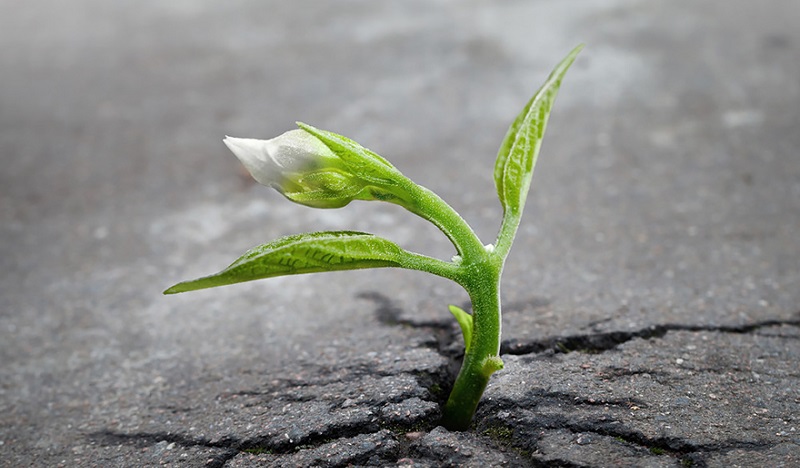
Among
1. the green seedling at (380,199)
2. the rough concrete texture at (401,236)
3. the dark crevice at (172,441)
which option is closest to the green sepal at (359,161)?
the green seedling at (380,199)

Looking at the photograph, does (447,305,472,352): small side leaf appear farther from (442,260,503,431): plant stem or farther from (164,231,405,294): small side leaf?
(164,231,405,294): small side leaf

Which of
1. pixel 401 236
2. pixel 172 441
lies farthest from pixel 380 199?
pixel 401 236

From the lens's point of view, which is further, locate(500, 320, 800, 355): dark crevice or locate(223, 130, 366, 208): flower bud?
locate(500, 320, 800, 355): dark crevice

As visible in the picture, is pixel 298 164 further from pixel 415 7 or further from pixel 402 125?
pixel 415 7

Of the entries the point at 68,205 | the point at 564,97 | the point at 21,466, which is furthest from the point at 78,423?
the point at 564,97

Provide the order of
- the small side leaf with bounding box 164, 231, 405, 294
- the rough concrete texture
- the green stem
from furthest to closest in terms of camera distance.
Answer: the rough concrete texture < the green stem < the small side leaf with bounding box 164, 231, 405, 294

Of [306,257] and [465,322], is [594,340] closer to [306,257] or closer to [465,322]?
[465,322]

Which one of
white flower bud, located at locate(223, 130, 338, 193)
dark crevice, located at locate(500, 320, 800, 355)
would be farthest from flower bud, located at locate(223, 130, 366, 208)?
dark crevice, located at locate(500, 320, 800, 355)
